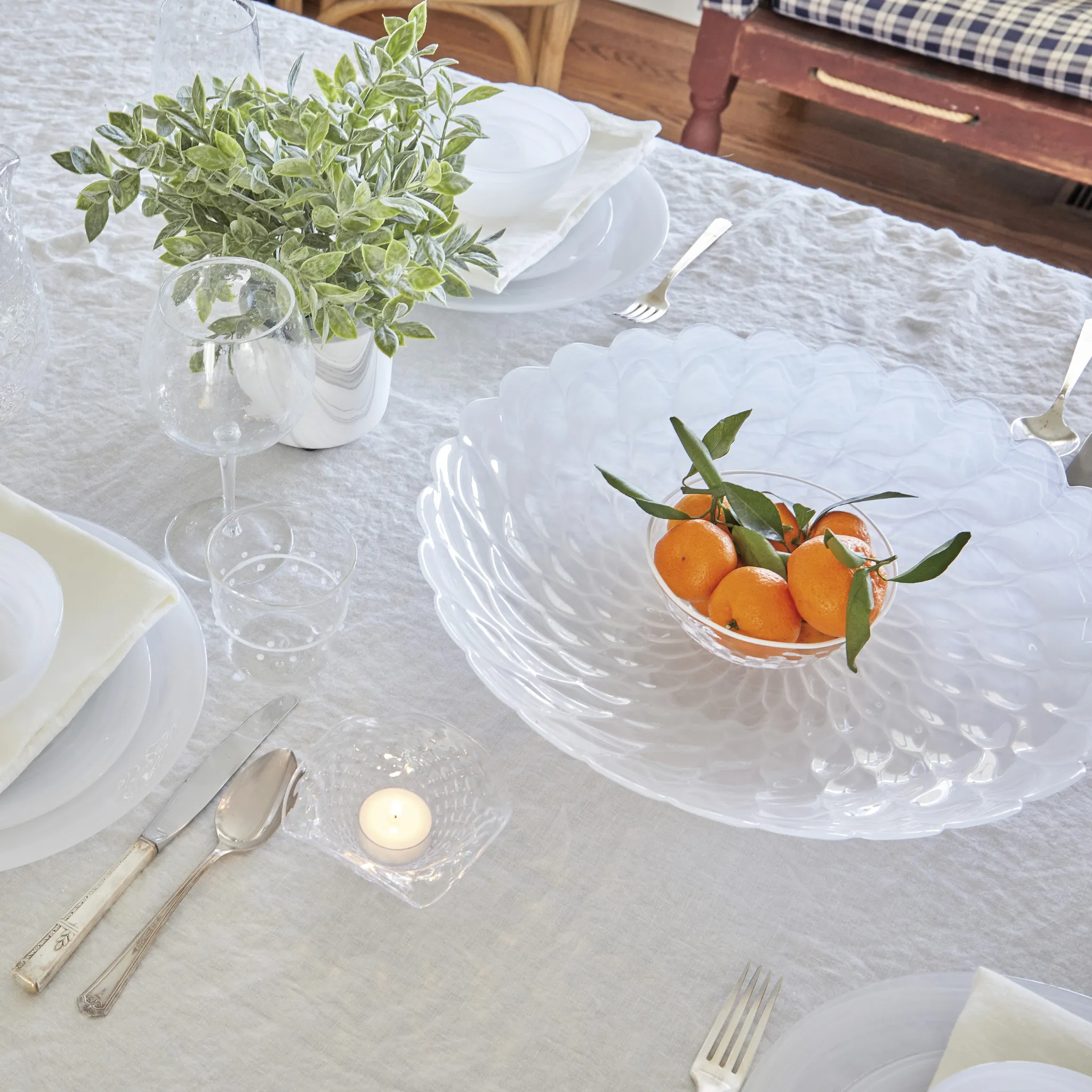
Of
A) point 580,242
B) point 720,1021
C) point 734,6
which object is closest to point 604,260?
point 580,242

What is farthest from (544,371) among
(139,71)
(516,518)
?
(139,71)

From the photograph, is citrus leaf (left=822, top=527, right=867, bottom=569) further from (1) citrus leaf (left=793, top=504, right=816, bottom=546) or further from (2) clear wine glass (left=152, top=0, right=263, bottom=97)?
(2) clear wine glass (left=152, top=0, right=263, bottom=97)

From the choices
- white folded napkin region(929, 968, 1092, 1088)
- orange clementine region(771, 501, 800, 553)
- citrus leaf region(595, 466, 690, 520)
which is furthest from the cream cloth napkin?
white folded napkin region(929, 968, 1092, 1088)

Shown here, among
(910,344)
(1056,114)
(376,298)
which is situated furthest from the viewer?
(1056,114)

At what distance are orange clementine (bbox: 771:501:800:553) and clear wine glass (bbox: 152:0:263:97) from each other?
523 millimetres

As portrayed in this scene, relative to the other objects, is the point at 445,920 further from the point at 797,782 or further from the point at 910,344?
the point at 910,344

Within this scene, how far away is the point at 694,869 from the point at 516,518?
0.85 ft

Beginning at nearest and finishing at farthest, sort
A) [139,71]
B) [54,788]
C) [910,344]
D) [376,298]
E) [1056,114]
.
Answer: [54,788]
[376,298]
[910,344]
[139,71]
[1056,114]

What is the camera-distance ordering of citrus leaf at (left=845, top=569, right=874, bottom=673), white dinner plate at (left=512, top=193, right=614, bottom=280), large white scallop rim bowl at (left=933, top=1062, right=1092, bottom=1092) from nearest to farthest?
large white scallop rim bowl at (left=933, top=1062, right=1092, bottom=1092) → citrus leaf at (left=845, top=569, right=874, bottom=673) → white dinner plate at (left=512, top=193, right=614, bottom=280)

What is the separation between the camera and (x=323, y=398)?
786 millimetres

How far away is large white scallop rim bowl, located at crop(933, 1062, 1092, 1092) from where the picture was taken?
0.49 m

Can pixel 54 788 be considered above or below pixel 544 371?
below

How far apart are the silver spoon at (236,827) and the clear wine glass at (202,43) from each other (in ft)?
1.75

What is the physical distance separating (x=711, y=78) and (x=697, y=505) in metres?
2.01
